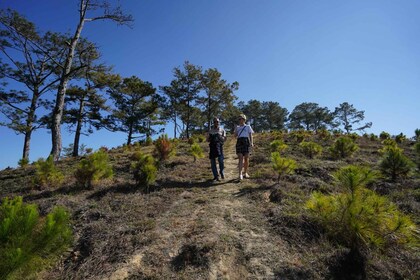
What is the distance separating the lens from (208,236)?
10.7 ft

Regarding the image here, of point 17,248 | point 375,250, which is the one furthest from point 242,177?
point 17,248

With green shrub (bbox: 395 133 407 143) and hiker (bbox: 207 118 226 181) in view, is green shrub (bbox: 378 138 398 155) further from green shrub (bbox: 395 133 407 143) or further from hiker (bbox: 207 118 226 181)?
hiker (bbox: 207 118 226 181)

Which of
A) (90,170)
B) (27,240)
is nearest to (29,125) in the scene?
(90,170)

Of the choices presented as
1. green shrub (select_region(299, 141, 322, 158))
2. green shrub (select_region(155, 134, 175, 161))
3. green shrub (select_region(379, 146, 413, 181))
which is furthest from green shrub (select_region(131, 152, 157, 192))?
green shrub (select_region(299, 141, 322, 158))

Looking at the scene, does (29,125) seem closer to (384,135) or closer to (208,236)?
(208,236)

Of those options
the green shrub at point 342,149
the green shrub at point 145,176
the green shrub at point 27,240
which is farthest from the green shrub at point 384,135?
the green shrub at point 27,240

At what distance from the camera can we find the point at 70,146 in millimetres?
26500

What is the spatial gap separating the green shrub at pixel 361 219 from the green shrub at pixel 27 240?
3.12 meters

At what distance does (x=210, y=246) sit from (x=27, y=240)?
189 cm

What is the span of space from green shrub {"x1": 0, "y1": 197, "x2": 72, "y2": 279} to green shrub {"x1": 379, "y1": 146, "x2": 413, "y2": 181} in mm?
8007

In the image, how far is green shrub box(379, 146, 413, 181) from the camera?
674cm

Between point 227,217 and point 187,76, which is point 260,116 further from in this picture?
point 227,217

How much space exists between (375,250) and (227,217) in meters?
2.04

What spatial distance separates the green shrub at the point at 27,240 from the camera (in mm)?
1868
